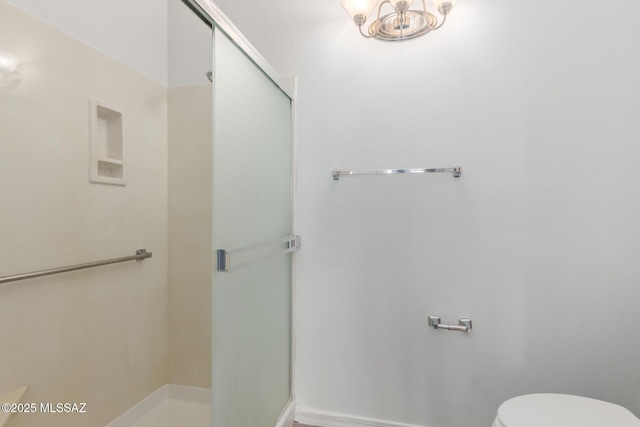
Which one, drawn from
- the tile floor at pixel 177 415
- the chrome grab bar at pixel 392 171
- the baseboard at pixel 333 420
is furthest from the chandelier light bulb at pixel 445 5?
the tile floor at pixel 177 415

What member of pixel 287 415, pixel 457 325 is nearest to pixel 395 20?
pixel 457 325

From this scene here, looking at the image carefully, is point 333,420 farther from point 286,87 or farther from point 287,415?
point 286,87

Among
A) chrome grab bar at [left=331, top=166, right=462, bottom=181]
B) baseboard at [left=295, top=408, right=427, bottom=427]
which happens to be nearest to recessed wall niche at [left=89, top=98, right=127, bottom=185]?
chrome grab bar at [left=331, top=166, right=462, bottom=181]

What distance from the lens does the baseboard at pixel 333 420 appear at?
154 centimetres

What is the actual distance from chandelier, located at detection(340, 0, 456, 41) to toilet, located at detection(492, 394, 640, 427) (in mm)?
1486

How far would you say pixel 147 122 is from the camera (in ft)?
5.79

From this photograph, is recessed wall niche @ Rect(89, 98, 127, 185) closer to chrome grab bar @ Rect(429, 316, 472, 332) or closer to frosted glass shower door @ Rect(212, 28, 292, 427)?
frosted glass shower door @ Rect(212, 28, 292, 427)

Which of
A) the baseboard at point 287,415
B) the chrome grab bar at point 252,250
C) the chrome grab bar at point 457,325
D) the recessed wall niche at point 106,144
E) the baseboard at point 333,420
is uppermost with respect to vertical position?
the recessed wall niche at point 106,144

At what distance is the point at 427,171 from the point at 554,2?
0.89 m

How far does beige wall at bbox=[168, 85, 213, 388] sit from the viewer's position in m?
1.83

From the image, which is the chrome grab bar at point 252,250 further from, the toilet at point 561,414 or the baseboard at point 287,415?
the toilet at point 561,414

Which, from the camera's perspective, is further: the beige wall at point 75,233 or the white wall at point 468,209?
the white wall at point 468,209

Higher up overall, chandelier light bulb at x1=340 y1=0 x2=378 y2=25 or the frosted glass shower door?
chandelier light bulb at x1=340 y1=0 x2=378 y2=25

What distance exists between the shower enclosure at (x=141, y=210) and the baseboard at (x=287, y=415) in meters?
0.01
